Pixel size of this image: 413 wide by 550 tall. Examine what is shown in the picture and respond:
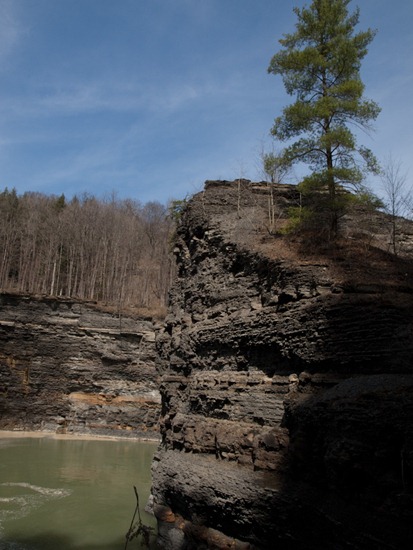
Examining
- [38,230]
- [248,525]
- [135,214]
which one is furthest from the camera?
[135,214]

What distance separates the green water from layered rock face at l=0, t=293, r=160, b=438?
5.32 metres

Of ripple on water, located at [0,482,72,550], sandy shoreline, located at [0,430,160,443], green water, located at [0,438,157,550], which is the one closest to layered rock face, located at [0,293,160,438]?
sandy shoreline, located at [0,430,160,443]

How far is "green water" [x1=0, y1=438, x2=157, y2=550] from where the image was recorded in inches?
459

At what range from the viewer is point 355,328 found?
913 centimetres

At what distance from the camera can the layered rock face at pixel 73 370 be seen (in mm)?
34500

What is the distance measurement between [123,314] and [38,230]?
74.8 feet

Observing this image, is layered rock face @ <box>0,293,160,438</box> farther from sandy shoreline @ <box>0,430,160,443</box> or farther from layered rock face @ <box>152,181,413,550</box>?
layered rock face @ <box>152,181,413,550</box>

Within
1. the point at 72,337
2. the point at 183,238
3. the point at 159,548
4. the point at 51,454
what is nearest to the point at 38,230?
the point at 72,337

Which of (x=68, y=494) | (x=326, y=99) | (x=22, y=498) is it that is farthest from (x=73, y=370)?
(x=326, y=99)

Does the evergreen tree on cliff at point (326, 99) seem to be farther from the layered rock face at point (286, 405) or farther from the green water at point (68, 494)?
the green water at point (68, 494)

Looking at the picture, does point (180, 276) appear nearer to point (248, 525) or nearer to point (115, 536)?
point (115, 536)

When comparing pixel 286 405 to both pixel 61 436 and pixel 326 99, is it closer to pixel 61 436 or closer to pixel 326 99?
pixel 326 99

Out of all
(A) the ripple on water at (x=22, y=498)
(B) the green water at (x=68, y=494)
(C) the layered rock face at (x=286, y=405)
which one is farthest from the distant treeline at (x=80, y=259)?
(C) the layered rock face at (x=286, y=405)

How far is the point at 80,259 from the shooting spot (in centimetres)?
5153
